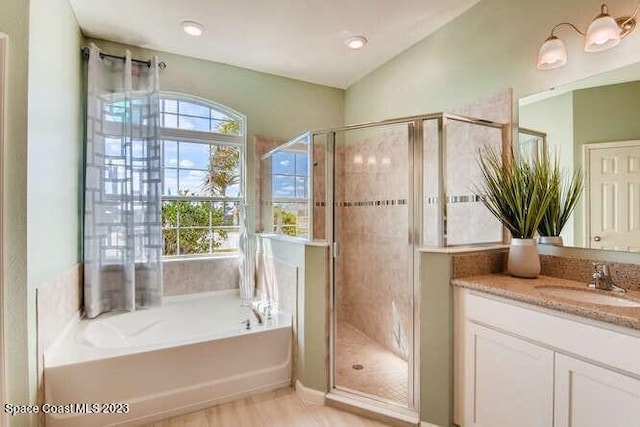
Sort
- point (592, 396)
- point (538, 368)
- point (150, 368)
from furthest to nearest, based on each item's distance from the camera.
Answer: point (150, 368) → point (538, 368) → point (592, 396)

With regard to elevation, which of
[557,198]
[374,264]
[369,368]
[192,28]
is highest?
[192,28]

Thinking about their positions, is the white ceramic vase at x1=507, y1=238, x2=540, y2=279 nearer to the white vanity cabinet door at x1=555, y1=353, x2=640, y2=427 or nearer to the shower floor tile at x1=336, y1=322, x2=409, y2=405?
the white vanity cabinet door at x1=555, y1=353, x2=640, y2=427

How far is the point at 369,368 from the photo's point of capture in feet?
7.72

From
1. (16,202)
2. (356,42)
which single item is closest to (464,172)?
(356,42)

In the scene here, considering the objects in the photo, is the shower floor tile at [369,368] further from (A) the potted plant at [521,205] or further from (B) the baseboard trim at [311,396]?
(A) the potted plant at [521,205]

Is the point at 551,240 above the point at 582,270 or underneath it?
above

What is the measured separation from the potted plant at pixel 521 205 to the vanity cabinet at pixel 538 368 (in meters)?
0.37

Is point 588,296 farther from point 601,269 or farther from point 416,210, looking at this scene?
point 416,210

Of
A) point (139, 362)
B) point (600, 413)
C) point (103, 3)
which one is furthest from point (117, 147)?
point (600, 413)

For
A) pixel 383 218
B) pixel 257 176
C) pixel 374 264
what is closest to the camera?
pixel 383 218

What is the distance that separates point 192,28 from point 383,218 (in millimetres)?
2128

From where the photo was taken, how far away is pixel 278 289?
2.59 metres

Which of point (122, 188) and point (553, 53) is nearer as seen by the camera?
point (553, 53)

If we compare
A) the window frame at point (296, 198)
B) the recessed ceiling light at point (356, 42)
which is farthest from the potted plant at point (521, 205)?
the recessed ceiling light at point (356, 42)
